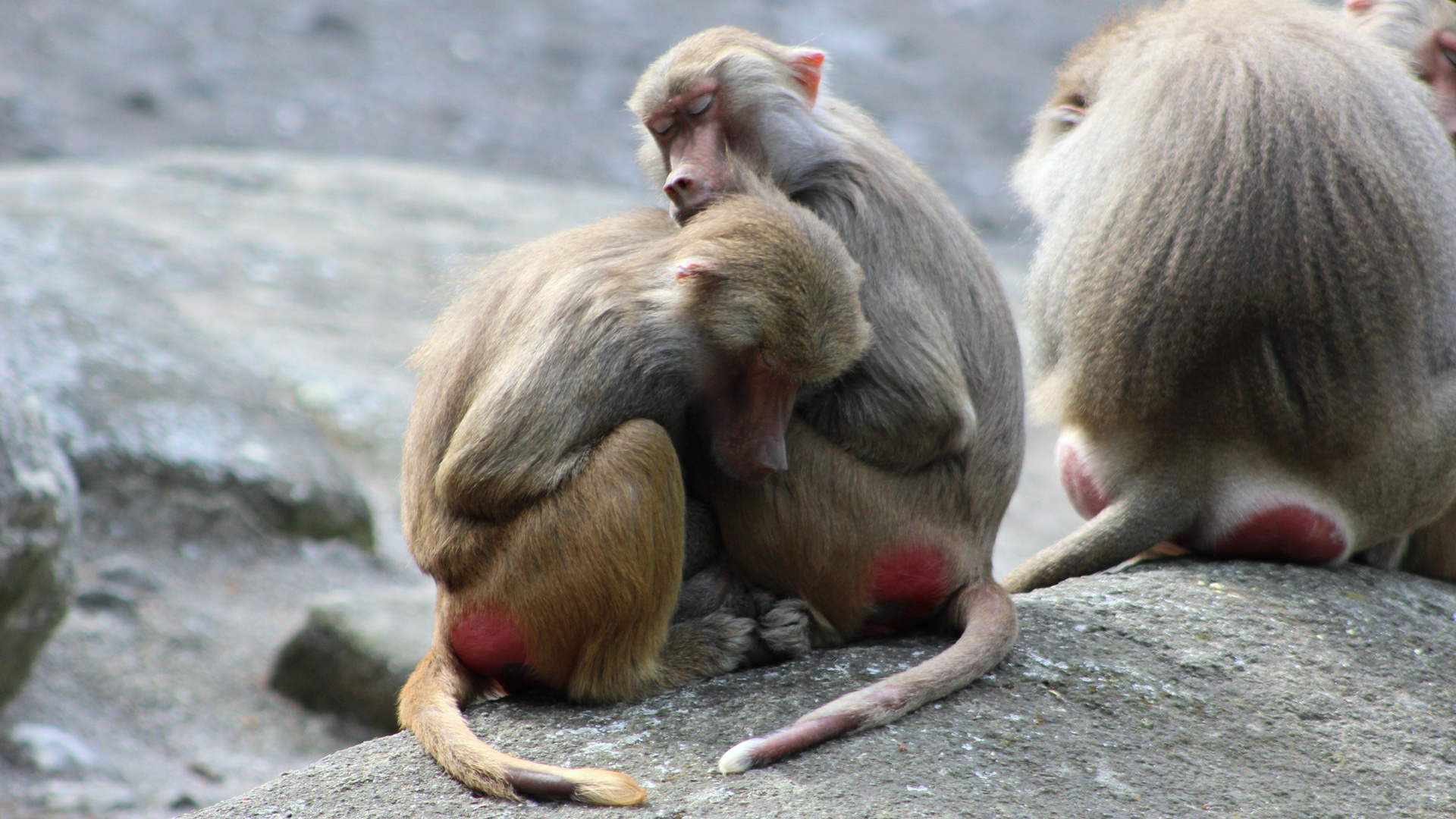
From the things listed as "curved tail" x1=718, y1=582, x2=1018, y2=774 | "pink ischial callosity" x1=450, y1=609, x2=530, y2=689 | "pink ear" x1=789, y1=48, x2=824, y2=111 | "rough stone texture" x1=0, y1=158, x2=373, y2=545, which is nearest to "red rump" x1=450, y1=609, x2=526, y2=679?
"pink ischial callosity" x1=450, y1=609, x2=530, y2=689

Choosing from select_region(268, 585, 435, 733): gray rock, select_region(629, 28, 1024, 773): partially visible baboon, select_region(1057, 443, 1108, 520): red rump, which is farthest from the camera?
select_region(268, 585, 435, 733): gray rock

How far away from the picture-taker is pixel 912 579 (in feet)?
8.74

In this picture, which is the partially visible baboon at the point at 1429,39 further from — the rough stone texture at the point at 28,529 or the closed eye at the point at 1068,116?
the rough stone texture at the point at 28,529

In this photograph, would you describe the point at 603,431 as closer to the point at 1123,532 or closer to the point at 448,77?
the point at 1123,532

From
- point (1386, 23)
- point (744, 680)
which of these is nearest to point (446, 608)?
point (744, 680)

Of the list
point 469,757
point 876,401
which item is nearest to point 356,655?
point 469,757

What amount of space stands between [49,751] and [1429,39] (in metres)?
4.64

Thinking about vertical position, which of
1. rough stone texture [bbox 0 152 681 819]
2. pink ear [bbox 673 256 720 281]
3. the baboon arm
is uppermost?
pink ear [bbox 673 256 720 281]

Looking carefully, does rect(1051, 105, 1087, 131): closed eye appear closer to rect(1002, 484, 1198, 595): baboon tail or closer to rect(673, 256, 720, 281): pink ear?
rect(1002, 484, 1198, 595): baboon tail

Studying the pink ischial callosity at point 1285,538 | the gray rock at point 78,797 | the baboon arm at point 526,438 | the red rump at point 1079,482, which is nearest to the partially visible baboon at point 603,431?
the baboon arm at point 526,438

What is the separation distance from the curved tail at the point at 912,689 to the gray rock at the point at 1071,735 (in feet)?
0.09

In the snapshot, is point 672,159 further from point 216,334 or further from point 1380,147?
point 216,334

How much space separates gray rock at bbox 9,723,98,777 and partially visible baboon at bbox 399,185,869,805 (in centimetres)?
218

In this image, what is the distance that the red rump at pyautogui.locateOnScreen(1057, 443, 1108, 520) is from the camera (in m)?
3.37
